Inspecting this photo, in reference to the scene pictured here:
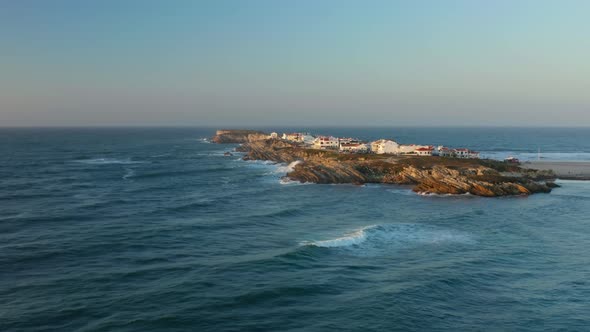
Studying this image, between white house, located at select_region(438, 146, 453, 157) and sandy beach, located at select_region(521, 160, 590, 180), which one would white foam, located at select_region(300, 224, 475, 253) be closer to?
sandy beach, located at select_region(521, 160, 590, 180)

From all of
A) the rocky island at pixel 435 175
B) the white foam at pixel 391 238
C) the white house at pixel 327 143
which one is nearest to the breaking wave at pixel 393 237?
the white foam at pixel 391 238

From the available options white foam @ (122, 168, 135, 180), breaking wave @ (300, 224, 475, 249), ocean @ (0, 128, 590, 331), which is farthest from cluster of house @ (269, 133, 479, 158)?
breaking wave @ (300, 224, 475, 249)

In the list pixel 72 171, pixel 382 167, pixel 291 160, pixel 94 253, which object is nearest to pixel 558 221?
pixel 382 167

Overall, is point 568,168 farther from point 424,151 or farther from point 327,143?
point 327,143

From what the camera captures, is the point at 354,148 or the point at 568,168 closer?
the point at 568,168

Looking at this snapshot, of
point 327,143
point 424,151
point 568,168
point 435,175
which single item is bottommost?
point 435,175

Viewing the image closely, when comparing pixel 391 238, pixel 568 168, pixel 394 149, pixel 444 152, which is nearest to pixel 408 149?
pixel 394 149

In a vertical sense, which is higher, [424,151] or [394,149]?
[394,149]
